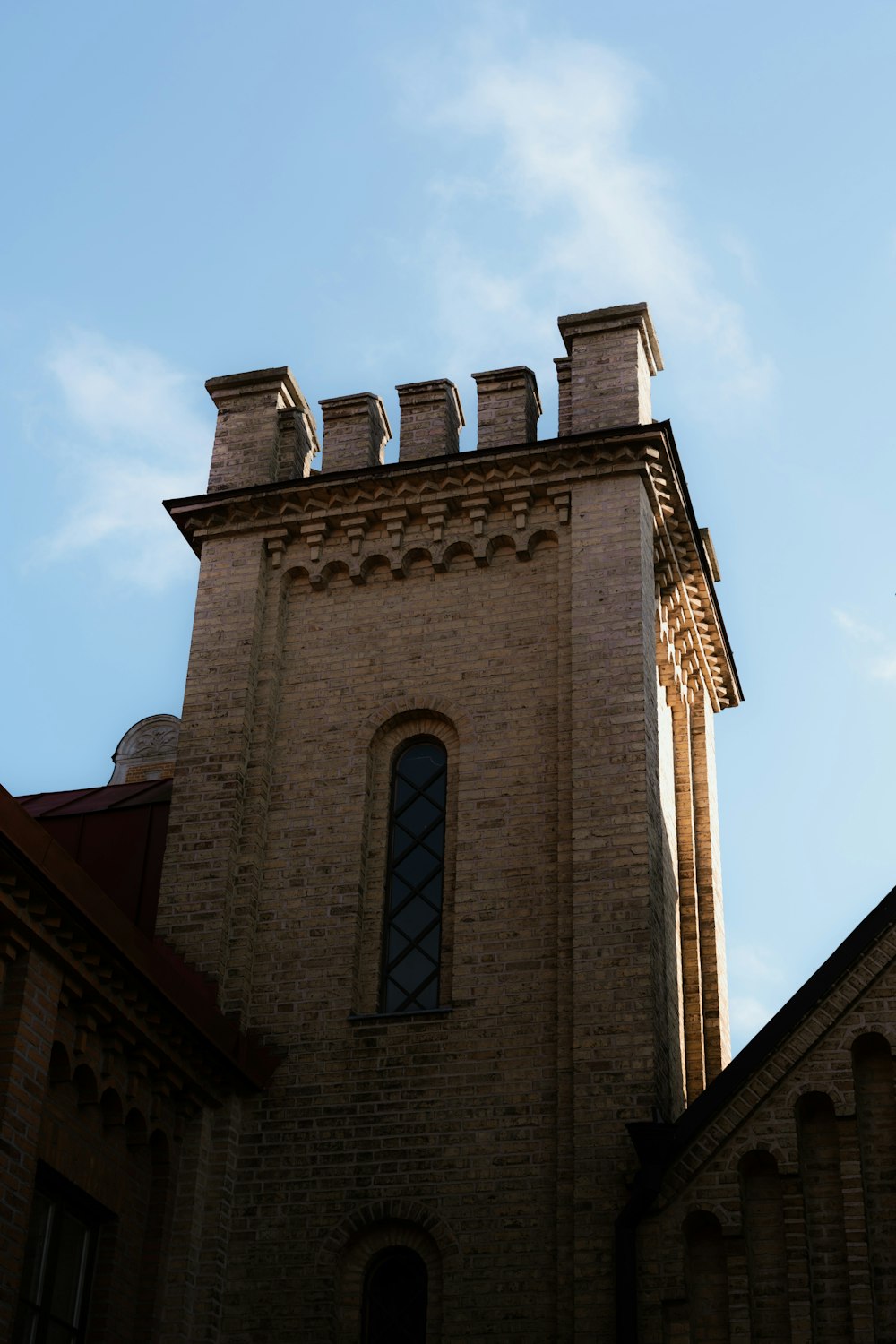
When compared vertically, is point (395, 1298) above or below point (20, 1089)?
below

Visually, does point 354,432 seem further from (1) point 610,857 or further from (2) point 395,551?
(1) point 610,857

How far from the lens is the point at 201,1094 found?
14.3 m

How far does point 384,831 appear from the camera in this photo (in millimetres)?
16250

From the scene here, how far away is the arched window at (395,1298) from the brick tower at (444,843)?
22mm

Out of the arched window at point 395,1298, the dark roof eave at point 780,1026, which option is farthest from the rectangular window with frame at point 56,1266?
the dark roof eave at point 780,1026

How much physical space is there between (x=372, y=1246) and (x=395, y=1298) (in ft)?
1.38

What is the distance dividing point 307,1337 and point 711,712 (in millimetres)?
9207

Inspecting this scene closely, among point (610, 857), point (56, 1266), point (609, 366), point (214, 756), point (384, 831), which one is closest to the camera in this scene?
point (56, 1266)

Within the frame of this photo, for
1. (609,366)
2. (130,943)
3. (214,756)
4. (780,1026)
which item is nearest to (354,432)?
(609,366)

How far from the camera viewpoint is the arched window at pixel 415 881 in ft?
50.6

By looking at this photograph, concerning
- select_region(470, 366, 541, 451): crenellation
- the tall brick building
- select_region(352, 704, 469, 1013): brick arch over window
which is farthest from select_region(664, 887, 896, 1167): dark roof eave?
select_region(470, 366, 541, 451): crenellation

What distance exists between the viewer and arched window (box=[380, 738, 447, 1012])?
15430 mm

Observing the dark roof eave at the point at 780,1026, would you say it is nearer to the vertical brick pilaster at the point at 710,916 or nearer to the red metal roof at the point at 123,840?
the vertical brick pilaster at the point at 710,916

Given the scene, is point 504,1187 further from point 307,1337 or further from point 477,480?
point 477,480
